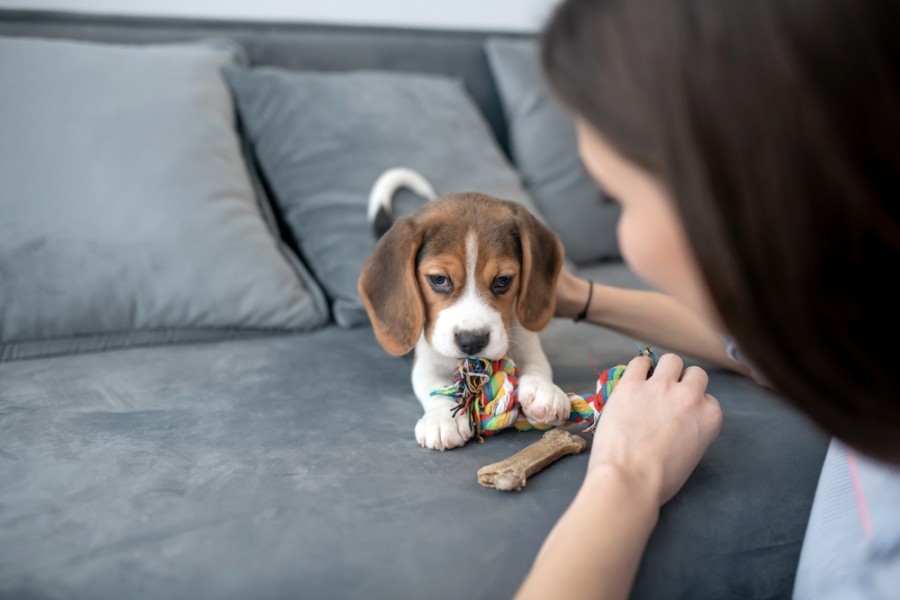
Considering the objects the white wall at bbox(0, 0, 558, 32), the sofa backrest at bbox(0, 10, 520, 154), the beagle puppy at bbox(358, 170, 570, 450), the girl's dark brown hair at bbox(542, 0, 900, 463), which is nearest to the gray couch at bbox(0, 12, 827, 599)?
the beagle puppy at bbox(358, 170, 570, 450)

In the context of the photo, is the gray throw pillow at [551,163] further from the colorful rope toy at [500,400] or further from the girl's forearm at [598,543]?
the girl's forearm at [598,543]

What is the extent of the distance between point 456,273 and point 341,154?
901mm

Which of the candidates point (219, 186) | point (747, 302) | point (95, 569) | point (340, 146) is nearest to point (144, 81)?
point (219, 186)

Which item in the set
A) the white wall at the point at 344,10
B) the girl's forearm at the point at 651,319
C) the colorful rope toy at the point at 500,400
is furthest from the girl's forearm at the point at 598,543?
the white wall at the point at 344,10

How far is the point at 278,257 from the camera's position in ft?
7.27

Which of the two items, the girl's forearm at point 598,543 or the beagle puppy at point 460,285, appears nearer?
the girl's forearm at point 598,543

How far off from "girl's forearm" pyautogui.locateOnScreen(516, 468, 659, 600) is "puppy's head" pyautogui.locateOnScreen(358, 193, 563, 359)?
0.63 m

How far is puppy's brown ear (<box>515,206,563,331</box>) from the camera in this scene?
1756 mm

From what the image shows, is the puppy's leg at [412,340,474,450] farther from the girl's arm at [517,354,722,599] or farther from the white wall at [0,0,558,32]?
the white wall at [0,0,558,32]

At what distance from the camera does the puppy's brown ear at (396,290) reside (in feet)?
5.69

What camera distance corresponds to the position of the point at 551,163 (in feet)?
10.2

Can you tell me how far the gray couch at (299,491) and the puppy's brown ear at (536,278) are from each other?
17 centimetres

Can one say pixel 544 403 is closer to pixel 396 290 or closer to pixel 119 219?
pixel 396 290

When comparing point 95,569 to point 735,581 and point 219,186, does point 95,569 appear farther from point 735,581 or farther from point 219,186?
point 219,186
